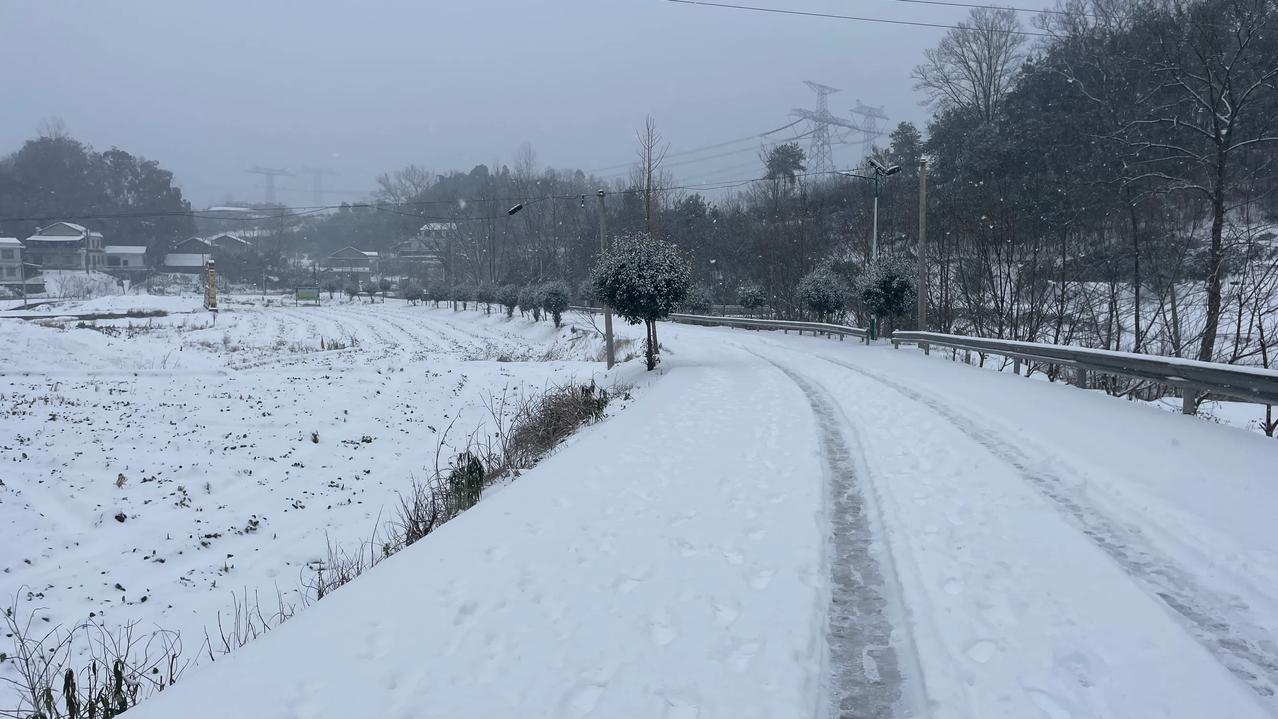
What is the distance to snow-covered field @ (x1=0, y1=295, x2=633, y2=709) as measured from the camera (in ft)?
27.6

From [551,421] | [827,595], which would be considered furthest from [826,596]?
[551,421]

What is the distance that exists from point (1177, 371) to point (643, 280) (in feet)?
42.7

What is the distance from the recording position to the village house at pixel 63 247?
316 ft

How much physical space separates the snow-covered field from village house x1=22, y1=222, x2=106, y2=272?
287 feet

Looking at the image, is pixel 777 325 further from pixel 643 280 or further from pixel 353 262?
pixel 353 262

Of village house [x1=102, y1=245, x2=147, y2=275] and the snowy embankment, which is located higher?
village house [x1=102, y1=245, x2=147, y2=275]

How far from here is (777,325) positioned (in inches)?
1471

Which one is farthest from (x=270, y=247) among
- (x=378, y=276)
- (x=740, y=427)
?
(x=740, y=427)

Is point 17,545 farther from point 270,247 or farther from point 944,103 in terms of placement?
point 270,247

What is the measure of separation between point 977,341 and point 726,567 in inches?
630

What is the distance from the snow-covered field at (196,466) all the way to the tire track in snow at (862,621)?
5912 mm

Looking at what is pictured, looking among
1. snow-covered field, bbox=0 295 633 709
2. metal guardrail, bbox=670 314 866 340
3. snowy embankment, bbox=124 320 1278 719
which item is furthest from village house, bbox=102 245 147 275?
snowy embankment, bbox=124 320 1278 719

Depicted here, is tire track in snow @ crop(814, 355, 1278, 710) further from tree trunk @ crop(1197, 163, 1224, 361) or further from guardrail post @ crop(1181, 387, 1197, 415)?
tree trunk @ crop(1197, 163, 1224, 361)

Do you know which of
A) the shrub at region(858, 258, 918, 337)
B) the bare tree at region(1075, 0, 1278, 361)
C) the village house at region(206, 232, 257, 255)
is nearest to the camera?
the bare tree at region(1075, 0, 1278, 361)
